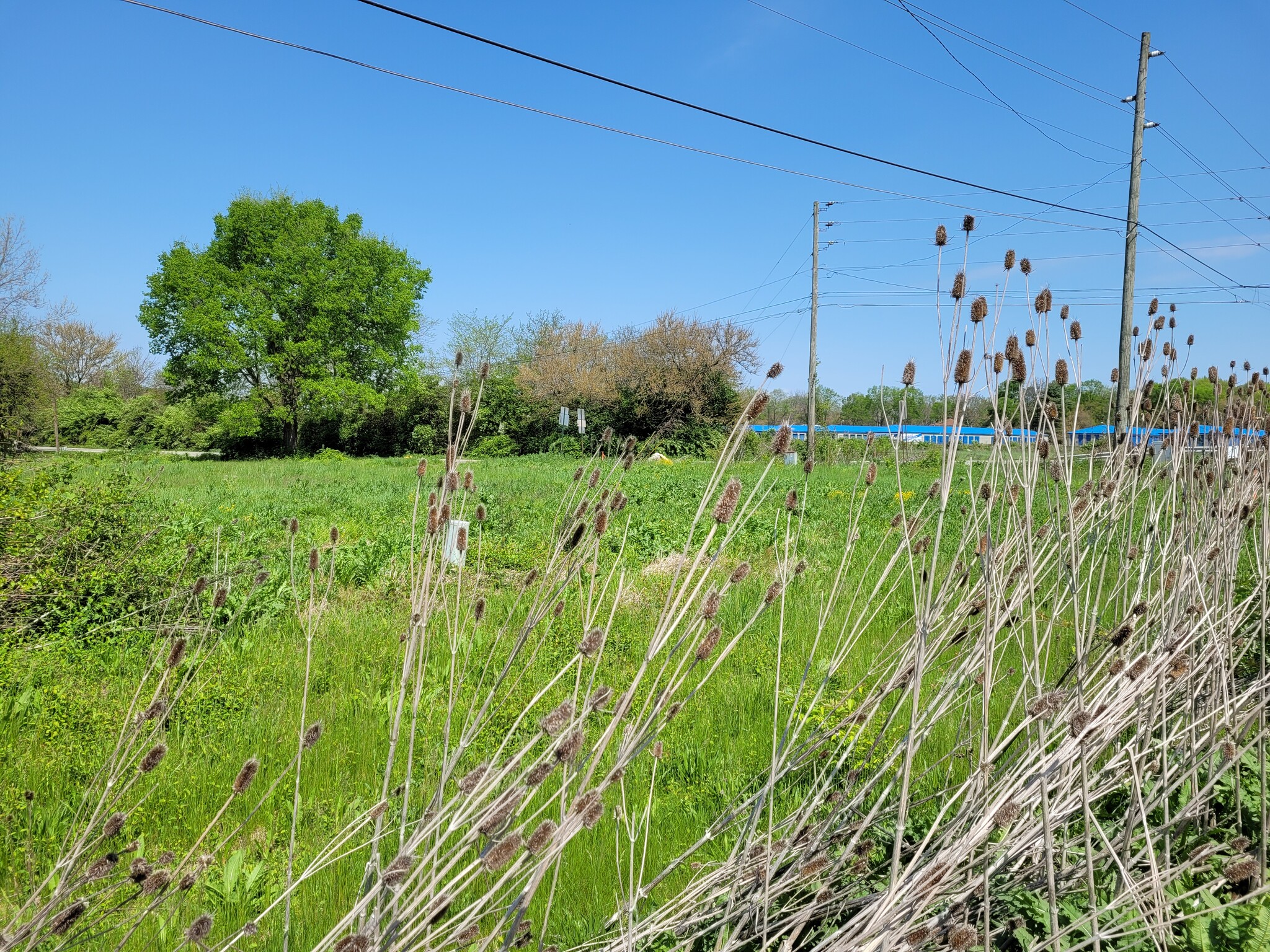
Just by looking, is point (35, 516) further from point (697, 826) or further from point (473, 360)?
point (473, 360)

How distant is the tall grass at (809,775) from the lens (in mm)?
1233

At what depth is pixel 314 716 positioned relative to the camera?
12.2 feet

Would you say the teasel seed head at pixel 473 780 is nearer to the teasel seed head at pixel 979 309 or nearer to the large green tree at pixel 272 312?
the teasel seed head at pixel 979 309

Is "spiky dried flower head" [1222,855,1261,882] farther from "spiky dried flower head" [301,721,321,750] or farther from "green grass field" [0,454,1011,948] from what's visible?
"spiky dried flower head" [301,721,321,750]

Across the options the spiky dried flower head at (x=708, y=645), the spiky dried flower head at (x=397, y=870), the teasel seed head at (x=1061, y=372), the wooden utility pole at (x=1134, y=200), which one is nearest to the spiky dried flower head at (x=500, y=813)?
the spiky dried flower head at (x=397, y=870)

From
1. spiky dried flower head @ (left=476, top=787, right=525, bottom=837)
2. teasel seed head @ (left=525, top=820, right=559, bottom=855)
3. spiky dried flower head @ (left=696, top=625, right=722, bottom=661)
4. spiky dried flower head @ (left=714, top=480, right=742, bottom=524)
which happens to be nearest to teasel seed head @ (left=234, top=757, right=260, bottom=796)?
spiky dried flower head @ (left=476, top=787, right=525, bottom=837)

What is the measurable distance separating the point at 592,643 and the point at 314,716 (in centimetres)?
305

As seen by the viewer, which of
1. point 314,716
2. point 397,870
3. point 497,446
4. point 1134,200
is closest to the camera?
point 397,870

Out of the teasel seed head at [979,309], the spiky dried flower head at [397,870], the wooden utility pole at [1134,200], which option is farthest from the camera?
the wooden utility pole at [1134,200]

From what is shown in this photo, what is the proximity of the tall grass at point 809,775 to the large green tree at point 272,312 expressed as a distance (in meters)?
33.9

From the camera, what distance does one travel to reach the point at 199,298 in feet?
109

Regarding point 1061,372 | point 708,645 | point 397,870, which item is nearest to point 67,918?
point 397,870

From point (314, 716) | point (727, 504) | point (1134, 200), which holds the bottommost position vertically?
point (314, 716)

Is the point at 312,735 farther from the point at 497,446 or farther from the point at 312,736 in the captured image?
the point at 497,446
